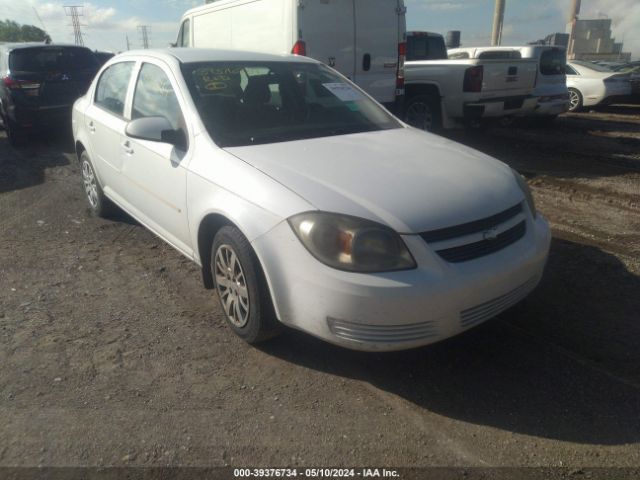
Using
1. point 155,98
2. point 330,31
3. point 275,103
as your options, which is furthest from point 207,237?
point 330,31

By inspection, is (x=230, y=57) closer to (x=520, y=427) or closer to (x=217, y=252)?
(x=217, y=252)

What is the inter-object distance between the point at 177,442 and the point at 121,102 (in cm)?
308

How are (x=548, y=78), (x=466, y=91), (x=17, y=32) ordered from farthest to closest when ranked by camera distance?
(x=17, y=32) < (x=548, y=78) < (x=466, y=91)

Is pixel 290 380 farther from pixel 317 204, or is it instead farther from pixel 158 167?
pixel 158 167

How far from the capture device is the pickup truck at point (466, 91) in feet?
27.3

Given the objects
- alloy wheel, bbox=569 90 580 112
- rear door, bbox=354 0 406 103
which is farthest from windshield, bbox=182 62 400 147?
alloy wheel, bbox=569 90 580 112

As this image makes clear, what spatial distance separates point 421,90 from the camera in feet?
29.9

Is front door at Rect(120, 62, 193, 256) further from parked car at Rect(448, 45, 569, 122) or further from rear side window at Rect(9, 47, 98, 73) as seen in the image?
parked car at Rect(448, 45, 569, 122)

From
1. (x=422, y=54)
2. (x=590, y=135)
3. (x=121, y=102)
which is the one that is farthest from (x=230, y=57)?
(x=590, y=135)

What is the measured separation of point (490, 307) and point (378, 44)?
6.20m

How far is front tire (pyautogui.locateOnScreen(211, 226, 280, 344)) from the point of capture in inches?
112

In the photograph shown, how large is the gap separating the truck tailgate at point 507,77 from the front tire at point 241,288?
6.52 meters

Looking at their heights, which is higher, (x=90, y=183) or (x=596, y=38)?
(x=596, y=38)

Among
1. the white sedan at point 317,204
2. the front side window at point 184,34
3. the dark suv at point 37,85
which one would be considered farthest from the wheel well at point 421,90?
the dark suv at point 37,85
